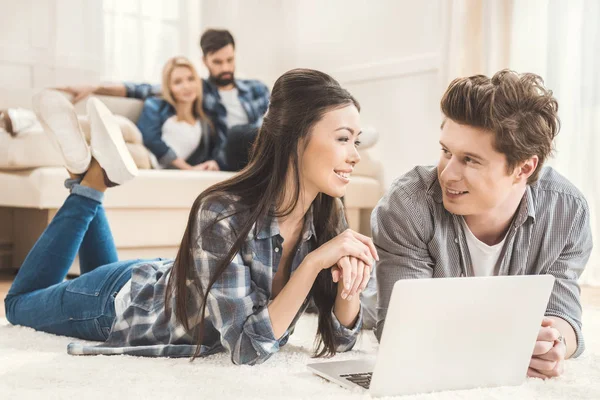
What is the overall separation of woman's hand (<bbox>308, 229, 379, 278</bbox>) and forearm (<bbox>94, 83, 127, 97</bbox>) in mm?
2608

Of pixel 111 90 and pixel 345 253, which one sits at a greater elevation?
pixel 111 90

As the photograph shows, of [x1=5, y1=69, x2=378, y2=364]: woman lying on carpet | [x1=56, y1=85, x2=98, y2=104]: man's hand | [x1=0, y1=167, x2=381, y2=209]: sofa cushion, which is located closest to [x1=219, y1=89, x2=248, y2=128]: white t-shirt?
[x1=0, y1=167, x2=381, y2=209]: sofa cushion

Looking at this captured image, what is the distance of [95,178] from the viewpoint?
6.38ft

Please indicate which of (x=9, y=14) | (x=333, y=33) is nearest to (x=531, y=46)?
(x=333, y=33)

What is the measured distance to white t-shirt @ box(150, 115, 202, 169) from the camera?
11.9ft

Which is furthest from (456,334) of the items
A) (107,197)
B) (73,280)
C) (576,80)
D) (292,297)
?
(576,80)

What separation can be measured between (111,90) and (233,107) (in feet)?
2.04

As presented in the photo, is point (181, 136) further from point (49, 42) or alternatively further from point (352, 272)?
point (352, 272)

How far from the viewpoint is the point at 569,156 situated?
10.8 ft

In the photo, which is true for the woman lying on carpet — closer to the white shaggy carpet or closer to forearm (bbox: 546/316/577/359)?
the white shaggy carpet

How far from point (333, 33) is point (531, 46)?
63.4 inches

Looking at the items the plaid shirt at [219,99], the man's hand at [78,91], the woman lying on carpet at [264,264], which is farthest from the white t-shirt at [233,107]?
the woman lying on carpet at [264,264]

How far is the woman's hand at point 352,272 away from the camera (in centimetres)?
136

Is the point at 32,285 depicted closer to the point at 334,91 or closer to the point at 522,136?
the point at 334,91
